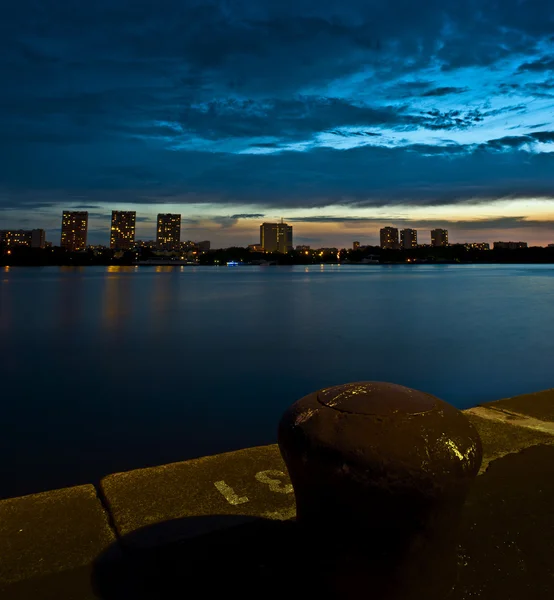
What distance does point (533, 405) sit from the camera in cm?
684

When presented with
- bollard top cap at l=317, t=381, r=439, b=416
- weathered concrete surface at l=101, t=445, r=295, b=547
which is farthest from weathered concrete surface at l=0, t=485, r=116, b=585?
bollard top cap at l=317, t=381, r=439, b=416

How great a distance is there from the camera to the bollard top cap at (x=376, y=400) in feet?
9.12

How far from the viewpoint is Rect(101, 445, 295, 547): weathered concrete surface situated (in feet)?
12.0

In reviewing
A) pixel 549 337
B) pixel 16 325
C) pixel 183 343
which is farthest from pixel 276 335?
pixel 16 325

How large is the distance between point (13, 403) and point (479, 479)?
1060cm

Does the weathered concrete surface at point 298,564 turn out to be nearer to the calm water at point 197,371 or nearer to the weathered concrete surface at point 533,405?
the weathered concrete surface at point 533,405

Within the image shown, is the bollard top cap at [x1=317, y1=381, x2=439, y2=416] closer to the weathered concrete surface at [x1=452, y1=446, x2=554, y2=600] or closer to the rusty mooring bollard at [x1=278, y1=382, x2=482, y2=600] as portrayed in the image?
the rusty mooring bollard at [x1=278, y1=382, x2=482, y2=600]

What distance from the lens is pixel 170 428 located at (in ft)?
31.1

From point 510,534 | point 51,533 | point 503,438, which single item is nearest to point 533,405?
point 503,438

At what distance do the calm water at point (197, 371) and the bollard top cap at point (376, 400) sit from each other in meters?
5.58

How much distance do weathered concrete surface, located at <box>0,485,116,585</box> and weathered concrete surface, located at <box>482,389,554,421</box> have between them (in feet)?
17.6

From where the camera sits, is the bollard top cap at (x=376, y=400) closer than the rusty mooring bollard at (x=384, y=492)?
No

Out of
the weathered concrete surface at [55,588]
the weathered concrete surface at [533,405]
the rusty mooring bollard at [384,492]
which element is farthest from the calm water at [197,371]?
the rusty mooring bollard at [384,492]

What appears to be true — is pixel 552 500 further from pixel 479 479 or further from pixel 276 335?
pixel 276 335
